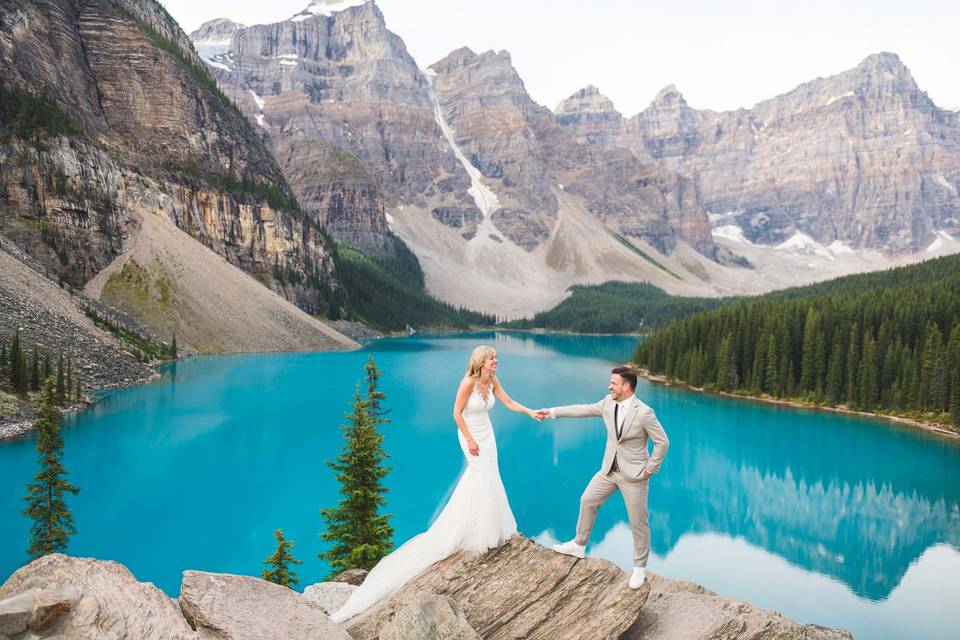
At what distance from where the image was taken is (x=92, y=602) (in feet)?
22.1

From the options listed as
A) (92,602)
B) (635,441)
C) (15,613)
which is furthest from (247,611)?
(635,441)

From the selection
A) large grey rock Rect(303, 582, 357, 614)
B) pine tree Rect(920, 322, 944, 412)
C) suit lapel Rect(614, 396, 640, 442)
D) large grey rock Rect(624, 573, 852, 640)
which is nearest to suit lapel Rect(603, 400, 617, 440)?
suit lapel Rect(614, 396, 640, 442)

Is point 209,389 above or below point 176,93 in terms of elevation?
below

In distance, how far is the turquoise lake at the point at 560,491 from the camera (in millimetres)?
22969

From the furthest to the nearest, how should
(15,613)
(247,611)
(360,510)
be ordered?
1. (360,510)
2. (247,611)
3. (15,613)

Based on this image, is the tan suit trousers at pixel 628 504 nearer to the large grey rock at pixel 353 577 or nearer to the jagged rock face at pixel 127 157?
the large grey rock at pixel 353 577

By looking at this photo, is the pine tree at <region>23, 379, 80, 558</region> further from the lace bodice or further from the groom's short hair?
the groom's short hair

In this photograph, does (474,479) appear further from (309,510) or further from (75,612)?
(309,510)

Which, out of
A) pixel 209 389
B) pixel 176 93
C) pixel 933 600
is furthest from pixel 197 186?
pixel 933 600

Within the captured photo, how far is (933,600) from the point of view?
22703 millimetres

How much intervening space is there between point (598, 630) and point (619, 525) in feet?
71.8

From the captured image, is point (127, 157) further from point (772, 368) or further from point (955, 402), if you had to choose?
point (955, 402)

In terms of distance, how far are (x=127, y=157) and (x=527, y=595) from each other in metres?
113

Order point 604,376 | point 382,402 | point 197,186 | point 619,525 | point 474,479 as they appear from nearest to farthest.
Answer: point 474,479
point 619,525
point 382,402
point 604,376
point 197,186
